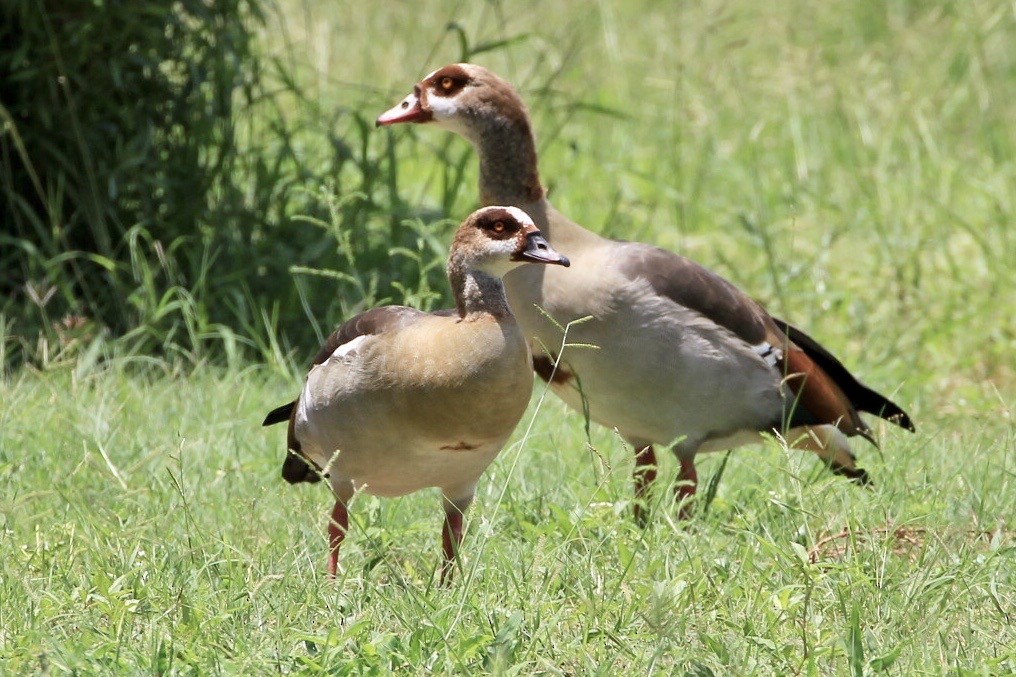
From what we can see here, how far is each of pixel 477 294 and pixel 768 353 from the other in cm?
138

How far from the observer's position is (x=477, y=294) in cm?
346

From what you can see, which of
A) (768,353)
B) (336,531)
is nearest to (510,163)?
(768,353)

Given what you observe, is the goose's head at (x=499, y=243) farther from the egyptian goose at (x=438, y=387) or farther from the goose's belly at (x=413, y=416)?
the goose's belly at (x=413, y=416)

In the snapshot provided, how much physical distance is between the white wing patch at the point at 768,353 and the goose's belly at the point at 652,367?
0.05m

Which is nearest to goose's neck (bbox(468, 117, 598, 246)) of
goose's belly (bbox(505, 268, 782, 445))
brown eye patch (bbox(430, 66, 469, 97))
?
brown eye patch (bbox(430, 66, 469, 97))

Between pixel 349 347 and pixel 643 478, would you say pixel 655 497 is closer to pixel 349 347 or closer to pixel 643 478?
pixel 643 478

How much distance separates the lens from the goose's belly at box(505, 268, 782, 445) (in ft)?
13.8

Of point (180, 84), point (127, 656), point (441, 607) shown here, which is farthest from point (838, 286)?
point (127, 656)

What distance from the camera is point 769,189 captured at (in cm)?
780

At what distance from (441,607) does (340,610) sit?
9.9 inches

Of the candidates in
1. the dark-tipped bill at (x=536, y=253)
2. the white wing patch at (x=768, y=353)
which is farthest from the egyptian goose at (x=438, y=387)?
the white wing patch at (x=768, y=353)

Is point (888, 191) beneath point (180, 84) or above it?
beneath

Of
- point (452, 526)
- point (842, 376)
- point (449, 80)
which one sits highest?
point (449, 80)

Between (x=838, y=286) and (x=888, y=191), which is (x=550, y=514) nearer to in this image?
(x=838, y=286)
